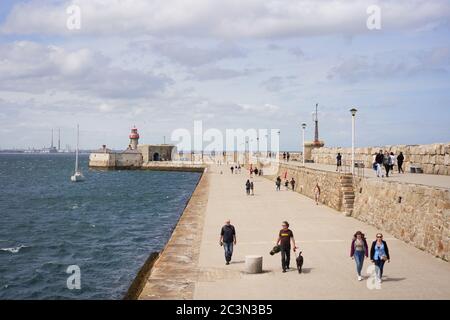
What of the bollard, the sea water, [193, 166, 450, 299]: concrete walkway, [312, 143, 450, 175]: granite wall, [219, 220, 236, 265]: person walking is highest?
Result: [312, 143, 450, 175]: granite wall

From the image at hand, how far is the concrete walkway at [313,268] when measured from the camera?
9156mm

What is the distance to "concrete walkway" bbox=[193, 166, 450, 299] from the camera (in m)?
9.16

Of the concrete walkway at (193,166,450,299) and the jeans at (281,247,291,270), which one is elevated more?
the jeans at (281,247,291,270)

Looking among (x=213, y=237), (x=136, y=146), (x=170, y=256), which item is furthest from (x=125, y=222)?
(x=136, y=146)

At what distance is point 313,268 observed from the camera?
1116 centimetres

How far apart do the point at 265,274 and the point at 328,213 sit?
10228mm

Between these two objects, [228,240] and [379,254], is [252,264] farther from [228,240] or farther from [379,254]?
[379,254]

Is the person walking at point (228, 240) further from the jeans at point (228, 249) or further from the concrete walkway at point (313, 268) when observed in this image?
the concrete walkway at point (313, 268)

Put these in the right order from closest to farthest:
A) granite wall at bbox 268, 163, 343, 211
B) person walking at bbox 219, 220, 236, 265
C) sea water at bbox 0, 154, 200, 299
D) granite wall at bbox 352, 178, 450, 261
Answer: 1. person walking at bbox 219, 220, 236, 265
2. granite wall at bbox 352, 178, 450, 261
3. sea water at bbox 0, 154, 200, 299
4. granite wall at bbox 268, 163, 343, 211

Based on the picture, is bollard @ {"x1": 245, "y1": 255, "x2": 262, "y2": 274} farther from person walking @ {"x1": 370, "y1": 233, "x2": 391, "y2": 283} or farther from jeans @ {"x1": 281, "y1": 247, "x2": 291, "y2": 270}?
person walking @ {"x1": 370, "y1": 233, "x2": 391, "y2": 283}

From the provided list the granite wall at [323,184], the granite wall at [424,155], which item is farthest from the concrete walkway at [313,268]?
the granite wall at [424,155]

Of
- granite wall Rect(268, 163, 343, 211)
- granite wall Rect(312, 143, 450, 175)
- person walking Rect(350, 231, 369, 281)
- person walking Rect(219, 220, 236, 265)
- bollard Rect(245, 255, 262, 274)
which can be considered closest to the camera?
person walking Rect(350, 231, 369, 281)

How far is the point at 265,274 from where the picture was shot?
10.7 metres

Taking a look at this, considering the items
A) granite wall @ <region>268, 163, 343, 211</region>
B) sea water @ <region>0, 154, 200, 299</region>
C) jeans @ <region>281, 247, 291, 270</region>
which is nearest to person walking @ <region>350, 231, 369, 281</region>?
jeans @ <region>281, 247, 291, 270</region>
